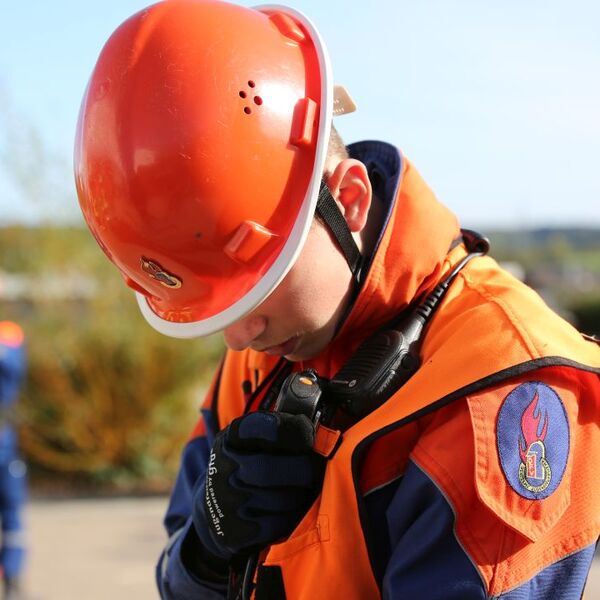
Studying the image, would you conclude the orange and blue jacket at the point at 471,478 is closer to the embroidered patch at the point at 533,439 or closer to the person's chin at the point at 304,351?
the embroidered patch at the point at 533,439

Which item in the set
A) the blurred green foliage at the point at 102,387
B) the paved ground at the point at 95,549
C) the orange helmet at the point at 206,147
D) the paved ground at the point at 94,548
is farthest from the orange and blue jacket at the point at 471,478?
the blurred green foliage at the point at 102,387

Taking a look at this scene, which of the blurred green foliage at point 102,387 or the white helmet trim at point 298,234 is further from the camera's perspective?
the blurred green foliage at point 102,387

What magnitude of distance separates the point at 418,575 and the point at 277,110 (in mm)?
838

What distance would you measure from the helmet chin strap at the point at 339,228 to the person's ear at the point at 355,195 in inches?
0.9

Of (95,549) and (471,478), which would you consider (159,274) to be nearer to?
(471,478)

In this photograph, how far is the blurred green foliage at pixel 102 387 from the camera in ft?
25.1

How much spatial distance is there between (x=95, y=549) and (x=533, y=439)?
5.23m

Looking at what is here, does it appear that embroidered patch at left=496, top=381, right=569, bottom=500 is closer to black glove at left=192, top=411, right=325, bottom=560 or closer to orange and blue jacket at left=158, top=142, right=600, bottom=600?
orange and blue jacket at left=158, top=142, right=600, bottom=600

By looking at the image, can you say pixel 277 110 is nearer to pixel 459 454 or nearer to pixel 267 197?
pixel 267 197

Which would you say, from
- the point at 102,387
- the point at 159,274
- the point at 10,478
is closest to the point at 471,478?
the point at 159,274

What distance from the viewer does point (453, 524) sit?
4.50 feet

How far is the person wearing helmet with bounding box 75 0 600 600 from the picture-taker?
1.39 m

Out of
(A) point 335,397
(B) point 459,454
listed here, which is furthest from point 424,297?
(B) point 459,454

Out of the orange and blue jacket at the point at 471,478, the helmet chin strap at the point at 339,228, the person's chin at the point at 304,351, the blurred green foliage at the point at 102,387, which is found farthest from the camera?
the blurred green foliage at the point at 102,387
